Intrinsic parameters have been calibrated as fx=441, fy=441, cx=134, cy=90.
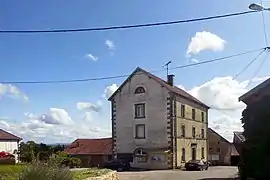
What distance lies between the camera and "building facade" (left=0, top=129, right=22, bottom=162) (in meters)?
48.2

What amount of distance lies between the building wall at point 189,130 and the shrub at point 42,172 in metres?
37.9

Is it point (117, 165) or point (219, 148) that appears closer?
point (117, 165)

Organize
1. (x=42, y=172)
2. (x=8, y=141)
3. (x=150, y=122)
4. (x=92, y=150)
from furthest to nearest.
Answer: (x=92, y=150), (x=150, y=122), (x=8, y=141), (x=42, y=172)

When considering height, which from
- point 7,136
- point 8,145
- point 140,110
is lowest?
point 8,145

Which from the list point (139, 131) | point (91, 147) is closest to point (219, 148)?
point (91, 147)

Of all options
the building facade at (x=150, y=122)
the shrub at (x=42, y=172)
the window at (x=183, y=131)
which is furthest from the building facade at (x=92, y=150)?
the shrub at (x=42, y=172)

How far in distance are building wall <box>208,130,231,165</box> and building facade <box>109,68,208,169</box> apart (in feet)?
53.8

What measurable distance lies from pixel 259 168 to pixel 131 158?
113 feet

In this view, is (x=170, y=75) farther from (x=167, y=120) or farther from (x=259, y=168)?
(x=259, y=168)

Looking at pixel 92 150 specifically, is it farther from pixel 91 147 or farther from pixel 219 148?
pixel 219 148

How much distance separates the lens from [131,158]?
51.5 m

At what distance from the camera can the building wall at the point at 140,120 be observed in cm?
5056

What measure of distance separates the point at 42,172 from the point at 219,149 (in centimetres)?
6216

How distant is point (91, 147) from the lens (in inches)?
2431
